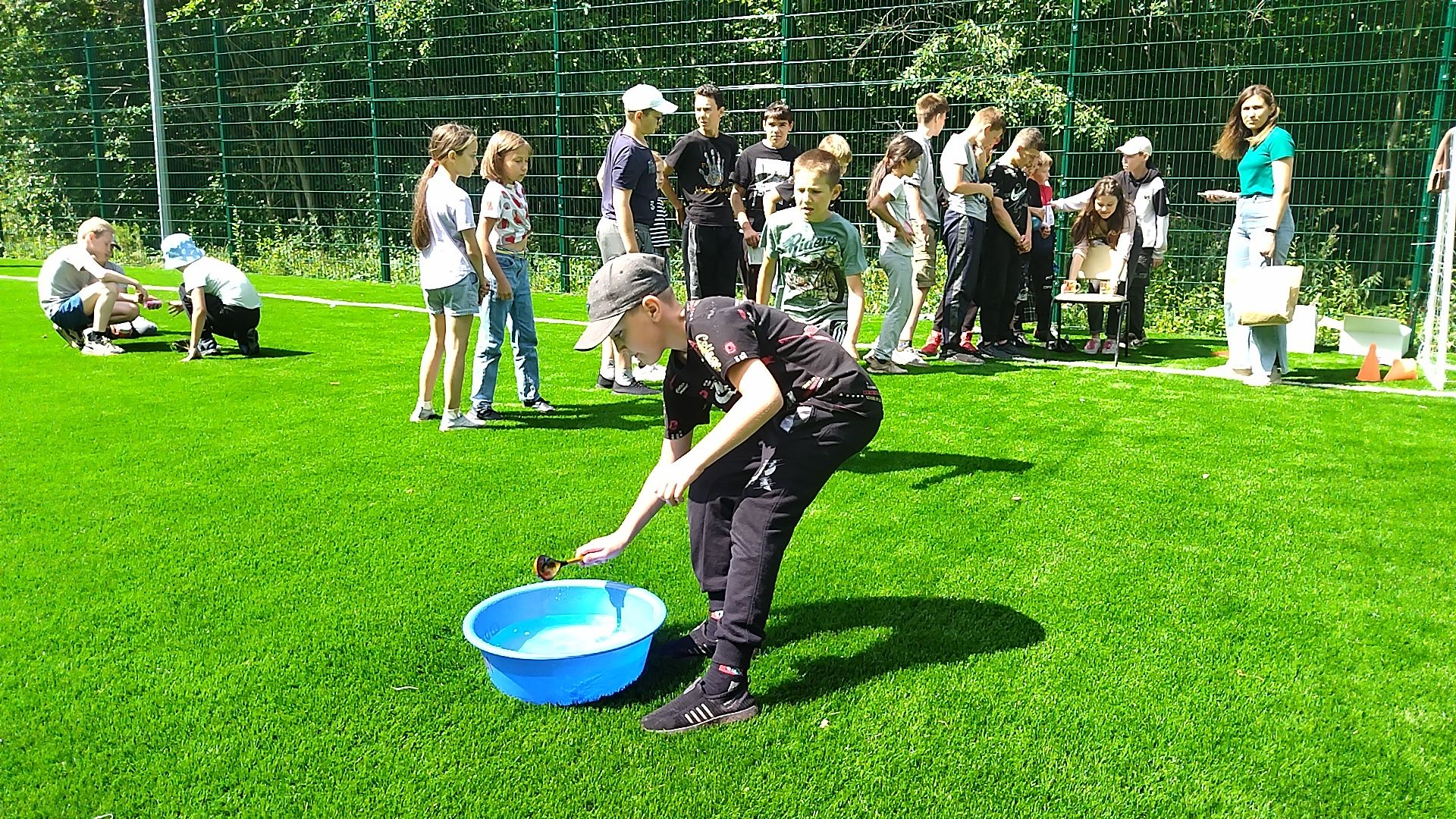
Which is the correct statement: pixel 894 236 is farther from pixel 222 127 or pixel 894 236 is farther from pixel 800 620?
pixel 222 127

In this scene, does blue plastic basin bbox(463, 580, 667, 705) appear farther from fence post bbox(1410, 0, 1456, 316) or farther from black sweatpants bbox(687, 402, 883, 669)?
fence post bbox(1410, 0, 1456, 316)

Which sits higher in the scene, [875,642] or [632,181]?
[632,181]

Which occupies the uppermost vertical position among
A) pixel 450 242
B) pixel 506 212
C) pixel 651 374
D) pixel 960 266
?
pixel 506 212

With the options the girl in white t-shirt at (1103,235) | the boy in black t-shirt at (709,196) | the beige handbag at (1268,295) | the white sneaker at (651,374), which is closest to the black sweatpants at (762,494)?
the white sneaker at (651,374)

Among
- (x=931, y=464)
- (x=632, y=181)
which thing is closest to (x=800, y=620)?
(x=931, y=464)

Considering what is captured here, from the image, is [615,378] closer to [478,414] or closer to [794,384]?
[478,414]

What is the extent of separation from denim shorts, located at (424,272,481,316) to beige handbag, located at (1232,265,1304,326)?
5.14 m

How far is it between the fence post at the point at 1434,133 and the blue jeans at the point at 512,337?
716cm

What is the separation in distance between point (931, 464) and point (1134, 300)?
4853 mm

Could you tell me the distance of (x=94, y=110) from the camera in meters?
18.0

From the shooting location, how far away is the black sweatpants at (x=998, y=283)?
890 cm

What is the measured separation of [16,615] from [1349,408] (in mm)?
7180

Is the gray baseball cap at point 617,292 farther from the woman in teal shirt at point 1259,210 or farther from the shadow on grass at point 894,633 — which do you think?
the woman in teal shirt at point 1259,210

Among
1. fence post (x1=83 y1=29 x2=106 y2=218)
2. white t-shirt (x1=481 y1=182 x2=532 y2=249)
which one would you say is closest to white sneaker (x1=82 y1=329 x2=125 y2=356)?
white t-shirt (x1=481 y1=182 x2=532 y2=249)
